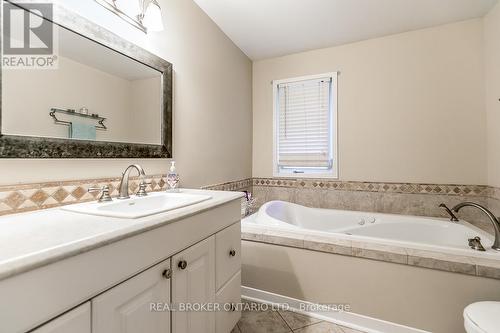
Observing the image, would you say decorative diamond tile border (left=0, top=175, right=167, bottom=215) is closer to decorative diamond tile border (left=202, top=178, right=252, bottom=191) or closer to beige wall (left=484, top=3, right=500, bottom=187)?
decorative diamond tile border (left=202, top=178, right=252, bottom=191)

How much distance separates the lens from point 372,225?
2213 millimetres

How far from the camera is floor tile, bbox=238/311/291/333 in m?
1.50

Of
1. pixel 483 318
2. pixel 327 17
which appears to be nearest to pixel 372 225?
pixel 483 318

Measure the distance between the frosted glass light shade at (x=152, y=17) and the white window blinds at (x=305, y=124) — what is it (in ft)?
5.73

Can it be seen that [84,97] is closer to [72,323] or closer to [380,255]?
[72,323]

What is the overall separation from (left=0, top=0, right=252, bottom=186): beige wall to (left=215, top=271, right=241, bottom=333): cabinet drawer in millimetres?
828

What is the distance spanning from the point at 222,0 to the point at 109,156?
1.57 m

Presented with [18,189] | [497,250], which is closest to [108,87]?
[18,189]

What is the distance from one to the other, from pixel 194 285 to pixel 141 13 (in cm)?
155

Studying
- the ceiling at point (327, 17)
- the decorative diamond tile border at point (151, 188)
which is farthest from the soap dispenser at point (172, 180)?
the ceiling at point (327, 17)

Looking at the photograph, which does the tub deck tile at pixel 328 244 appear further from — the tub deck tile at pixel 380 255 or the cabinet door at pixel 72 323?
the cabinet door at pixel 72 323

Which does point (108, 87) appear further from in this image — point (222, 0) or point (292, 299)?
point (292, 299)

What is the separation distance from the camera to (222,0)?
1885mm

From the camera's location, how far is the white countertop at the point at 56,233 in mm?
487
